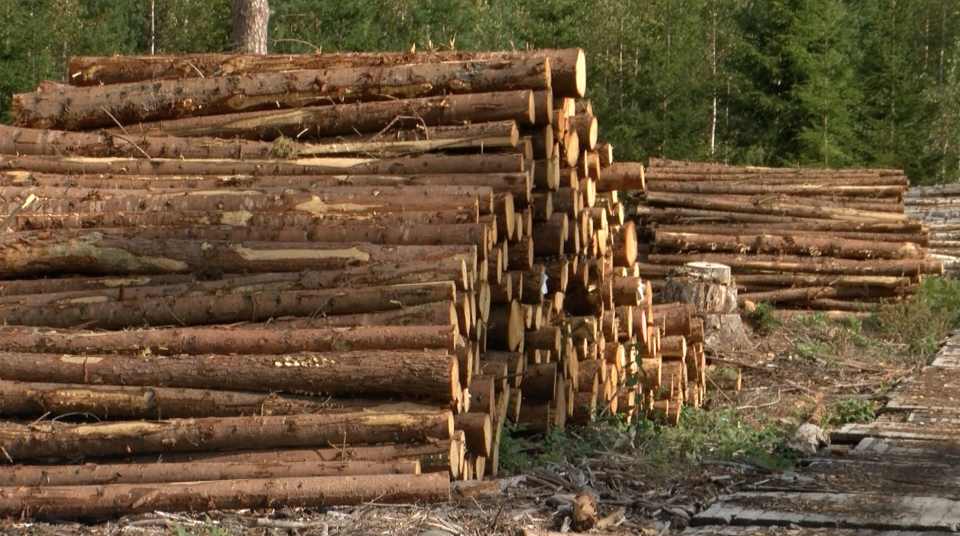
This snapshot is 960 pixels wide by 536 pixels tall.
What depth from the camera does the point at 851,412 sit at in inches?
407

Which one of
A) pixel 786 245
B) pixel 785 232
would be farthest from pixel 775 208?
pixel 786 245

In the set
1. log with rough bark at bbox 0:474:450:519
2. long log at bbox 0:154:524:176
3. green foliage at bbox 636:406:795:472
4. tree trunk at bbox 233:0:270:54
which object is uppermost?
tree trunk at bbox 233:0:270:54

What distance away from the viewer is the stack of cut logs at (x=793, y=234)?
53.6 ft

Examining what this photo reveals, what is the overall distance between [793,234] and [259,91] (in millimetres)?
9000

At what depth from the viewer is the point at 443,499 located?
6453mm

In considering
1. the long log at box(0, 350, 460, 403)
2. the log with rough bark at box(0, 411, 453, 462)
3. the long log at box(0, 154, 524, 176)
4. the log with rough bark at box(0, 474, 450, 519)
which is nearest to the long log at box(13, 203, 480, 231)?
the long log at box(0, 154, 524, 176)

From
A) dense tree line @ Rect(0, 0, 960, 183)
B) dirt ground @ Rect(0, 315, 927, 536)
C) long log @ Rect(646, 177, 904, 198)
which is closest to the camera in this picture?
dirt ground @ Rect(0, 315, 927, 536)

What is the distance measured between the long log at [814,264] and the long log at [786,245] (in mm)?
110

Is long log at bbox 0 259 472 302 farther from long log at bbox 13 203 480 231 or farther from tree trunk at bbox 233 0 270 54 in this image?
tree trunk at bbox 233 0 270 54

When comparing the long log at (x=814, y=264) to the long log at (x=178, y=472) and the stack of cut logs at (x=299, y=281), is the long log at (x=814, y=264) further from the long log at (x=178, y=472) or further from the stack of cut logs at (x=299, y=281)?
the long log at (x=178, y=472)

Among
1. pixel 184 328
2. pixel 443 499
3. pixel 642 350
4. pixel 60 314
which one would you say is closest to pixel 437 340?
pixel 443 499

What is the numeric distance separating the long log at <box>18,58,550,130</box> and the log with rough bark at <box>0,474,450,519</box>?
11.7 feet

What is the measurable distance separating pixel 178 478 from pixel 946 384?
7.16m

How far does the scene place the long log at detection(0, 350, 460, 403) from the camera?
6.84 meters
